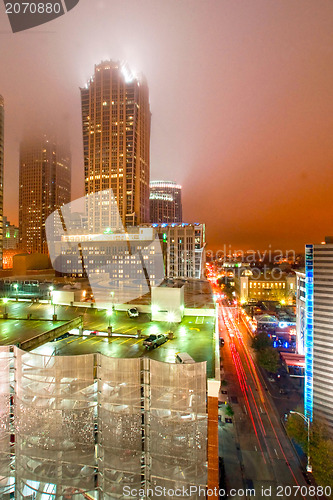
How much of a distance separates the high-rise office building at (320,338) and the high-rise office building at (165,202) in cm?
11618

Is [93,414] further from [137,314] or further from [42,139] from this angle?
[42,139]

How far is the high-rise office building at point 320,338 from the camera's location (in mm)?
22500

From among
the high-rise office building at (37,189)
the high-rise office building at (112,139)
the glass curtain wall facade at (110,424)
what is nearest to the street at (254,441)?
the glass curtain wall facade at (110,424)

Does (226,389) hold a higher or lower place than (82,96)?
lower

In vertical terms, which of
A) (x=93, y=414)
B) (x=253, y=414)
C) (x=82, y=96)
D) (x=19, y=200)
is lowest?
(x=253, y=414)

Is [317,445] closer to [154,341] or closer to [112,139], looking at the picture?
[154,341]

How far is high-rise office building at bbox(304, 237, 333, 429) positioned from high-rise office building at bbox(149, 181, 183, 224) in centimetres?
11618

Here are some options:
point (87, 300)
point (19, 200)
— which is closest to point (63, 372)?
point (87, 300)

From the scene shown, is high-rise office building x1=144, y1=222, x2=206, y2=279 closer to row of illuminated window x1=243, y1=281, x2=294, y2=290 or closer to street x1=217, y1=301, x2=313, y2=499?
row of illuminated window x1=243, y1=281, x2=294, y2=290

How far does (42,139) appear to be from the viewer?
402 ft

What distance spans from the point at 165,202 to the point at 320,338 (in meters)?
125

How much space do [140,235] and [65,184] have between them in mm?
74062

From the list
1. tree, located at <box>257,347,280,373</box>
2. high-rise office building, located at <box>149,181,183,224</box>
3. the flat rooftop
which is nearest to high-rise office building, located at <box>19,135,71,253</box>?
high-rise office building, located at <box>149,181,183,224</box>

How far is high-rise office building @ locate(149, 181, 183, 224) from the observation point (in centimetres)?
14075
